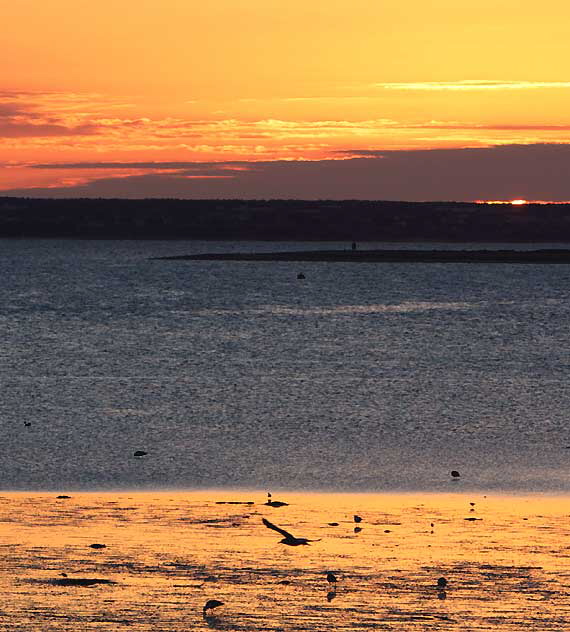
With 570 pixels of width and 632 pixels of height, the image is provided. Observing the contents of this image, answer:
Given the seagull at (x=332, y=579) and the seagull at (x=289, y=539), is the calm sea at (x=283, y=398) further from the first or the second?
the seagull at (x=332, y=579)

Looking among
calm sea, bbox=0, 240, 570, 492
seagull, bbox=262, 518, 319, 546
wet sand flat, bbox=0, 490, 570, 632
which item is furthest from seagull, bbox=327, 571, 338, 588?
calm sea, bbox=0, 240, 570, 492

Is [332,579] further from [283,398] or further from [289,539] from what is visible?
[283,398]

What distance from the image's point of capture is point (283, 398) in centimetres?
3725

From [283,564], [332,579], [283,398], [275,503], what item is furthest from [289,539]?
[283,398]

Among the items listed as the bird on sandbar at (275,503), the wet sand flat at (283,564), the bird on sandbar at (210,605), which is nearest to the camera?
the wet sand flat at (283,564)

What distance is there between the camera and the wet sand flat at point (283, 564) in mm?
12219

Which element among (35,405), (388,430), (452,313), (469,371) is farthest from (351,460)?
(452,313)

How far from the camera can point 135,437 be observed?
27.5 meters

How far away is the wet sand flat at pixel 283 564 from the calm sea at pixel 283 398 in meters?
2.86

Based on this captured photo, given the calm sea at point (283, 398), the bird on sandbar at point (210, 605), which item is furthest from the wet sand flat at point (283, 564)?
the calm sea at point (283, 398)

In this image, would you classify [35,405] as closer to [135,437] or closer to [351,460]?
[135,437]

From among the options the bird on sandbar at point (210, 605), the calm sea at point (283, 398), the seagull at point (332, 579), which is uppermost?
the calm sea at point (283, 398)

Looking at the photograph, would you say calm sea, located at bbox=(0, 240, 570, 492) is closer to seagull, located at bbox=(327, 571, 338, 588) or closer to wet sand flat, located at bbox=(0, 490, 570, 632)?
wet sand flat, located at bbox=(0, 490, 570, 632)

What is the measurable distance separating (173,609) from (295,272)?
7097 inches
